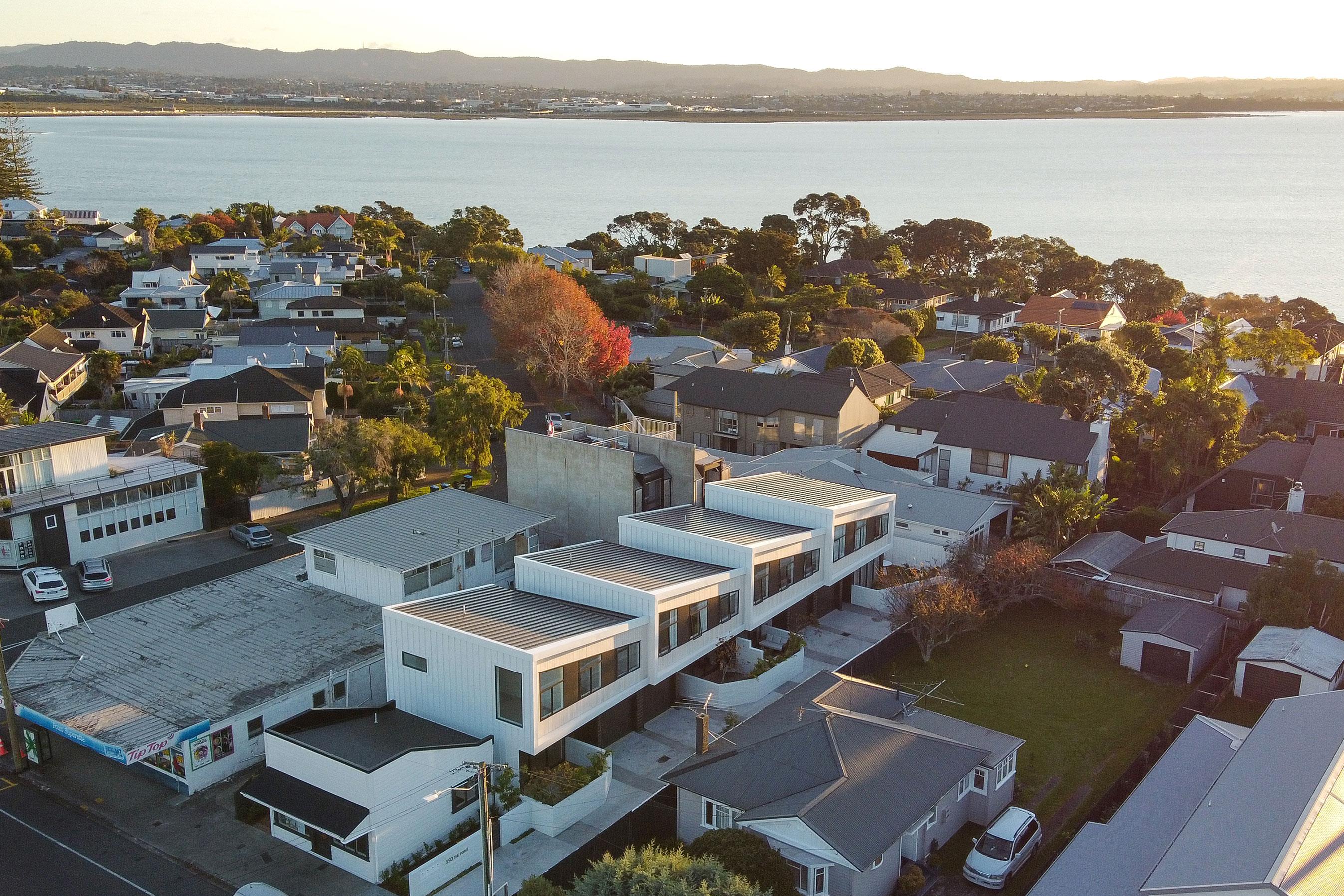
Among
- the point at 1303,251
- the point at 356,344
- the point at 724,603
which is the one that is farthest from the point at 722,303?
the point at 1303,251

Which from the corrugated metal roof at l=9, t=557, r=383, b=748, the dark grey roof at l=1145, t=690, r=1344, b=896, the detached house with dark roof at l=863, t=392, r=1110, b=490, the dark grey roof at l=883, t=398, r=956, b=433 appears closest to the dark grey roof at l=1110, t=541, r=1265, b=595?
the detached house with dark roof at l=863, t=392, r=1110, b=490

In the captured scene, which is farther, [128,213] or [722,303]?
[128,213]

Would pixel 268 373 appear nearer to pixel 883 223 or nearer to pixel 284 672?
pixel 284 672

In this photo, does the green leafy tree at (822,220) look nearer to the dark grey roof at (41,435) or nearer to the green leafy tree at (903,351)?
the green leafy tree at (903,351)

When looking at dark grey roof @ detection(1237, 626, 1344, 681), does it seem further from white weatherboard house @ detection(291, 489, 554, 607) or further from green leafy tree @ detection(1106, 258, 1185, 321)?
green leafy tree @ detection(1106, 258, 1185, 321)

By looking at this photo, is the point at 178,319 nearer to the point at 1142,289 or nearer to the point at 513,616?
the point at 513,616
